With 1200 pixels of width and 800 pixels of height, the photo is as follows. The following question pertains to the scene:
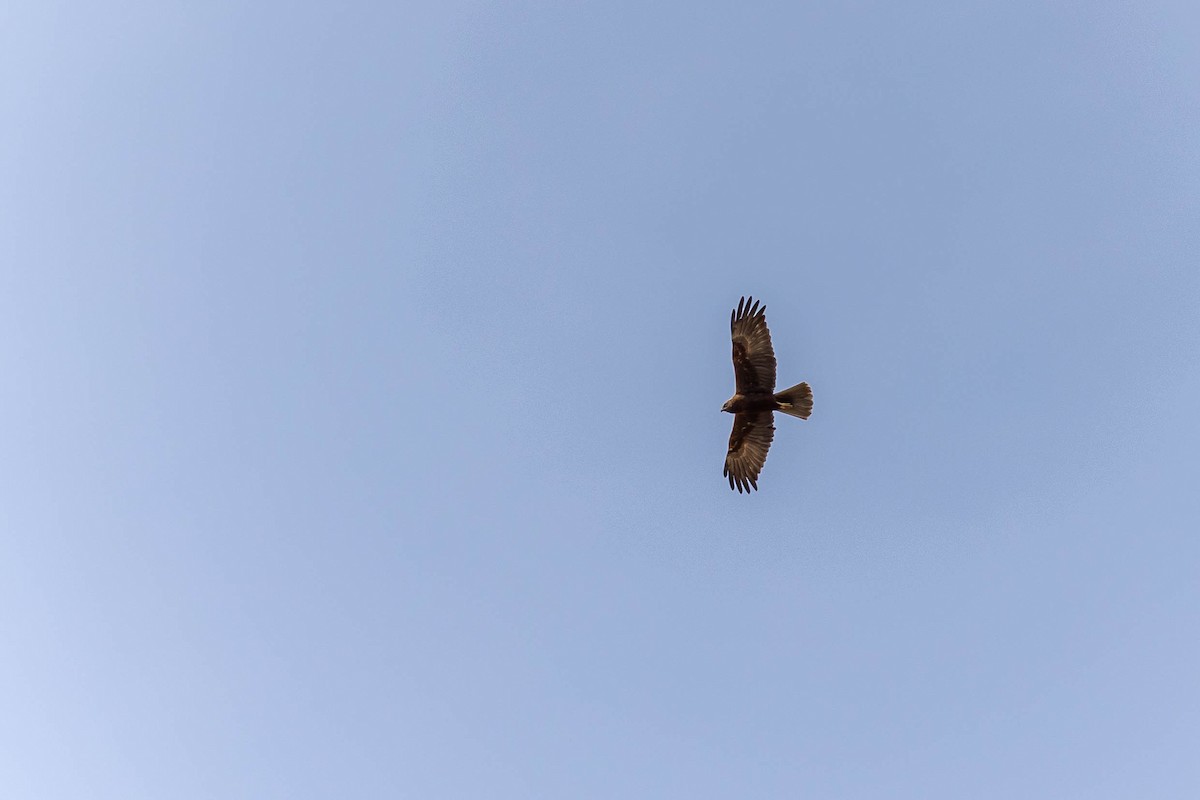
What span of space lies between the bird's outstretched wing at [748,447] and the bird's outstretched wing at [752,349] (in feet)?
3.45

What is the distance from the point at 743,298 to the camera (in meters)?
22.8

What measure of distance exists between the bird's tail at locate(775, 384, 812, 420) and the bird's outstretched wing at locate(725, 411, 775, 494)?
2.64 ft

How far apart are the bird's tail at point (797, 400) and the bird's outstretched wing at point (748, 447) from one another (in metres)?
0.81

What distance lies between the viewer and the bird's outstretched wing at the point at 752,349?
74.0 feet

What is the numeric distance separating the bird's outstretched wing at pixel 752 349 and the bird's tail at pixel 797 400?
0.46 metres

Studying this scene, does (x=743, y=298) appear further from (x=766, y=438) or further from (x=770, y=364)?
(x=766, y=438)

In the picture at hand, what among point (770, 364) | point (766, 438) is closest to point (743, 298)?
point (770, 364)

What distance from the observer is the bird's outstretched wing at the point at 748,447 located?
76.8 feet

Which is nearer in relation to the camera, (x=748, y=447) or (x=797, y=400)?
(x=797, y=400)

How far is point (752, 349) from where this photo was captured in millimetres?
22641

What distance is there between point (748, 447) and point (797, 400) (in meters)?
2.13

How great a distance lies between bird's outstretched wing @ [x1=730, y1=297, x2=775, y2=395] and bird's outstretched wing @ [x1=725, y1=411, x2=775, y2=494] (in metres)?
1.05

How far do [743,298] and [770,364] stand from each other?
1929 mm

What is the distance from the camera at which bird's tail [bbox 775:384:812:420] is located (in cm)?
2242
